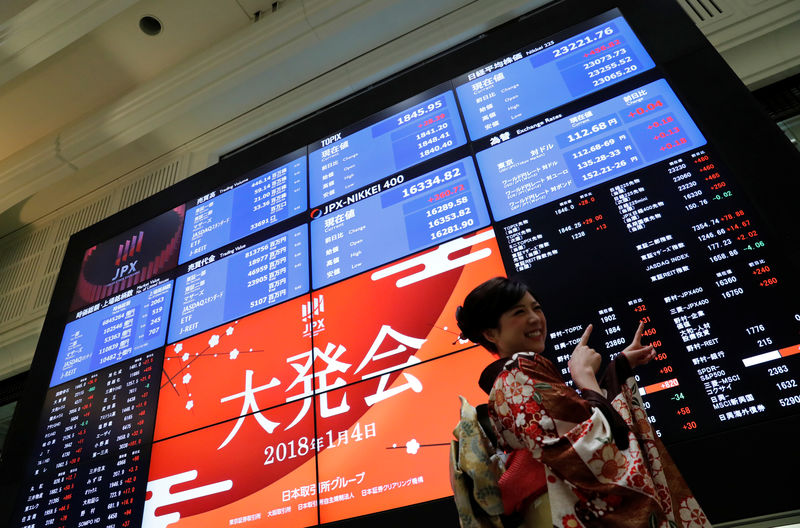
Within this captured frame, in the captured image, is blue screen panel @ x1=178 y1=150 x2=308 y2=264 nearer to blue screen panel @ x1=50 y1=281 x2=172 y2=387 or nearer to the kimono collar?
blue screen panel @ x1=50 y1=281 x2=172 y2=387

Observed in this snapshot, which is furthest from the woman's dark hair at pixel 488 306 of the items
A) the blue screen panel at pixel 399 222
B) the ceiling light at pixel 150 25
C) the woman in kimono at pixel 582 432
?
the ceiling light at pixel 150 25

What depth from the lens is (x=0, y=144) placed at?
14.8 feet

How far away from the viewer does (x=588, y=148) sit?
2082mm

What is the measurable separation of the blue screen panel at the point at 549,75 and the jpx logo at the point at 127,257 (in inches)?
79.1

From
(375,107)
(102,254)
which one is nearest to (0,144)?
(102,254)

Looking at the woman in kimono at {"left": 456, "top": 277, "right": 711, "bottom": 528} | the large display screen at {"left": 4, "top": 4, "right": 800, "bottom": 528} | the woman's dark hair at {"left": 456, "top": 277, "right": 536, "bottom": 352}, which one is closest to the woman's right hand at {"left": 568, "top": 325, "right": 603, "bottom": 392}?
the woman in kimono at {"left": 456, "top": 277, "right": 711, "bottom": 528}

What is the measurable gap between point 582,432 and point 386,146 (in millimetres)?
1912

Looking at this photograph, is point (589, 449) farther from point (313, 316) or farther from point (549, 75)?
point (549, 75)

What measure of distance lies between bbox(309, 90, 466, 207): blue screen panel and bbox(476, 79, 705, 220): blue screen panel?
12.7 inches

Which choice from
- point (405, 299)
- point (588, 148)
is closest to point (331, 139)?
point (405, 299)

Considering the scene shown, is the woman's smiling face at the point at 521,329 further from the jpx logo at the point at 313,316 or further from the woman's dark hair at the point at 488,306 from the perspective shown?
the jpx logo at the point at 313,316

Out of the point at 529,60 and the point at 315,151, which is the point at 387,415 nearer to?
the point at 315,151

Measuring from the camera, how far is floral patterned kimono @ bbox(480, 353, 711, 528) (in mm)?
936

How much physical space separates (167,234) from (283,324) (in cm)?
118
